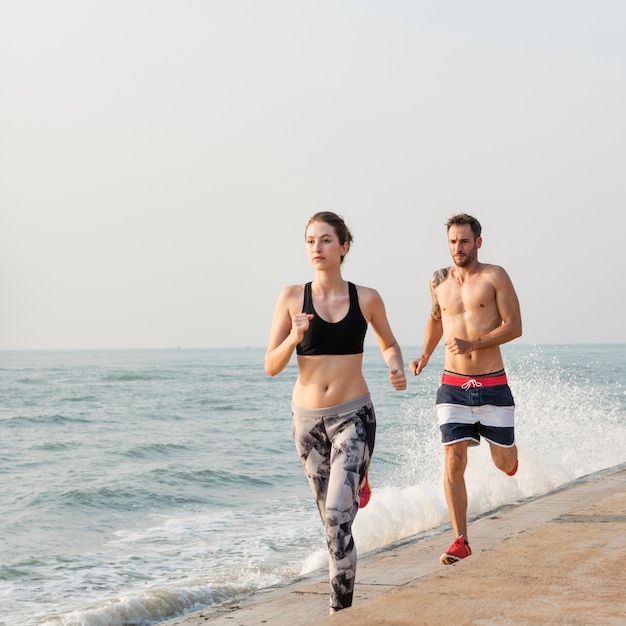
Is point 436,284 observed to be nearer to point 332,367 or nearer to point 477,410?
point 477,410

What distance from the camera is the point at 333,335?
4.47 metres

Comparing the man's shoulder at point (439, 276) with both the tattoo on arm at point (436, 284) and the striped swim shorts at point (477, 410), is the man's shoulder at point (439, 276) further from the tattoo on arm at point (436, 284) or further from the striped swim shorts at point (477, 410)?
the striped swim shorts at point (477, 410)

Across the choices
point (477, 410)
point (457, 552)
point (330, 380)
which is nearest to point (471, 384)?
point (477, 410)

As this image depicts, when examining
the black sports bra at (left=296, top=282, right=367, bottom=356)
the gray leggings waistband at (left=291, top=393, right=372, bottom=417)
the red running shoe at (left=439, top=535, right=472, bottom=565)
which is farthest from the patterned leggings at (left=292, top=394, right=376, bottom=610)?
the red running shoe at (left=439, top=535, right=472, bottom=565)

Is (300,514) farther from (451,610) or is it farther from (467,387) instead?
(451,610)

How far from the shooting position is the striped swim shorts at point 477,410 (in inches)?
226

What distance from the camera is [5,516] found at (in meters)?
12.4

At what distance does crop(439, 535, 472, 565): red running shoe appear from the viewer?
5.41 m

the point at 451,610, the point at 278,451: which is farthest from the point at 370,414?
the point at 278,451

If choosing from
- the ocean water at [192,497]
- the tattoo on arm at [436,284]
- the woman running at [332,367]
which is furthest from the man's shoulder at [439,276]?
the ocean water at [192,497]

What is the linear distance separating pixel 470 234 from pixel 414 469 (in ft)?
31.5

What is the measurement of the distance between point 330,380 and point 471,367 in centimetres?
159

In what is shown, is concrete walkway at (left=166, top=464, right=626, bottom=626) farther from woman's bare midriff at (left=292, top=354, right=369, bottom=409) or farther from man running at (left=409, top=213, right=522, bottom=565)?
woman's bare midriff at (left=292, top=354, right=369, bottom=409)

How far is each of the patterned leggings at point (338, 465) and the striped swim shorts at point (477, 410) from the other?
1371mm
